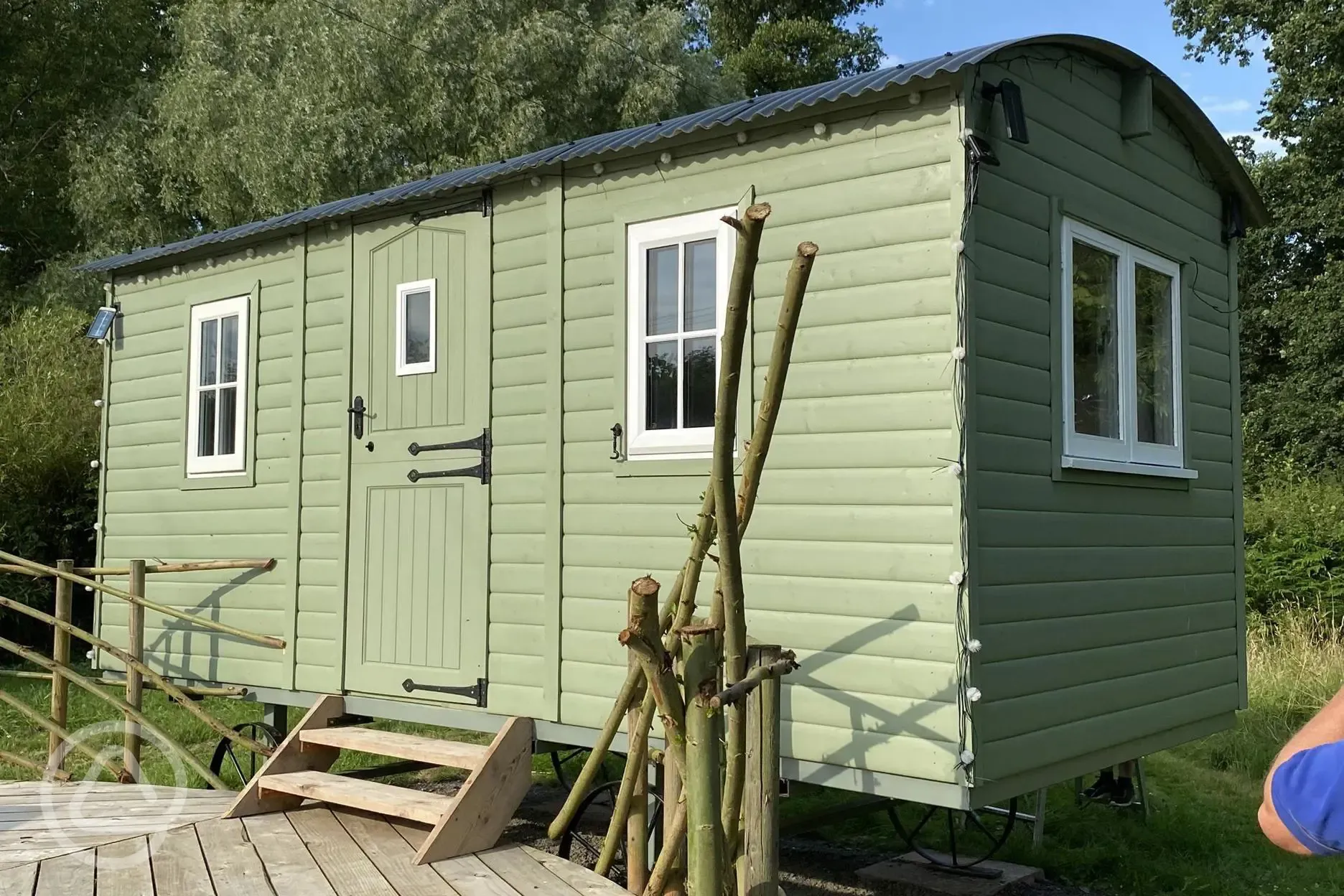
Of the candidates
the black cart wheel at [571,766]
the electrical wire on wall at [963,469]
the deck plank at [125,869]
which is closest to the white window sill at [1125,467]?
the electrical wire on wall at [963,469]

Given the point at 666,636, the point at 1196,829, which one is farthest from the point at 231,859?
the point at 1196,829

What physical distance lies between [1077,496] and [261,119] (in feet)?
44.8

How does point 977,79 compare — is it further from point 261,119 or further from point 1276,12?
point 1276,12

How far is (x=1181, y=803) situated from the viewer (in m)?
7.64

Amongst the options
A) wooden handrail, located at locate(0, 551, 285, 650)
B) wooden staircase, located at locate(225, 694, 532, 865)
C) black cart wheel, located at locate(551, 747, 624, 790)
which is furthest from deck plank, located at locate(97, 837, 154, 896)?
black cart wheel, located at locate(551, 747, 624, 790)

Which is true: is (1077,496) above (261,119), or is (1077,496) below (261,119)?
below

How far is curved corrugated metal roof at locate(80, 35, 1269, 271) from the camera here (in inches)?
184

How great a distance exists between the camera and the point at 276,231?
272 inches

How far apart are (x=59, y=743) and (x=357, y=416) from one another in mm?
3036

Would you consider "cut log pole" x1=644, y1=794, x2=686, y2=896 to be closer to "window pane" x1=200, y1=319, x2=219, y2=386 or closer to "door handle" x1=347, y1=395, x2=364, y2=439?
"door handle" x1=347, y1=395, x2=364, y2=439

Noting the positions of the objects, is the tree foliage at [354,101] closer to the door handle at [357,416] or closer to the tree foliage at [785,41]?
the tree foliage at [785,41]

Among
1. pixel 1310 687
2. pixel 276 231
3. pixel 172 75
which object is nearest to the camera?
pixel 276 231

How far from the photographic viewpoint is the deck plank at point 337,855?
14.1 feet

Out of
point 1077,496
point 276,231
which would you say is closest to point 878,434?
point 1077,496
